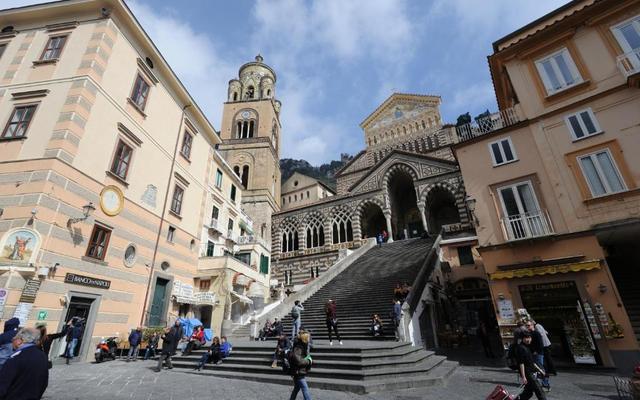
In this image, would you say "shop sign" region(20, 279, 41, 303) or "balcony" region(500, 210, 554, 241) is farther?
"balcony" region(500, 210, 554, 241)

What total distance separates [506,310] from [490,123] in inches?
308

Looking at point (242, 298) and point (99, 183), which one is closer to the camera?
point (99, 183)

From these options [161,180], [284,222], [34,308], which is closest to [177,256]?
[161,180]

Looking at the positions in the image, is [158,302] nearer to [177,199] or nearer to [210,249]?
[210,249]

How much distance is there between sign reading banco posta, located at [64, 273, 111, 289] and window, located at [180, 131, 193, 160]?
27.3ft

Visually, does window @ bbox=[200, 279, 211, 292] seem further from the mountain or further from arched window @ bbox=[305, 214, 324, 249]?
the mountain

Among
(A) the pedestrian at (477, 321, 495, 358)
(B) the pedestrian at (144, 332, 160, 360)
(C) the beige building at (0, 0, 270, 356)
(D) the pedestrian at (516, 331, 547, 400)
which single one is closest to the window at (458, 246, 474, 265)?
(A) the pedestrian at (477, 321, 495, 358)

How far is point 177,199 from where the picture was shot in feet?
53.4

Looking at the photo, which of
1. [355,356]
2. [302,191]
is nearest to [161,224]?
[355,356]

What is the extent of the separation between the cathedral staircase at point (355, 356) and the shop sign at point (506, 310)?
8.25ft

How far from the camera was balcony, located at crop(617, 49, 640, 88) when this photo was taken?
9742mm

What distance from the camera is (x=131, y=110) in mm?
13531

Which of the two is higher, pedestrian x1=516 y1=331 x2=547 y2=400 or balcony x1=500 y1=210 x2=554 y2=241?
balcony x1=500 y1=210 x2=554 y2=241

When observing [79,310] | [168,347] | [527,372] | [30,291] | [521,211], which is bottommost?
[527,372]
